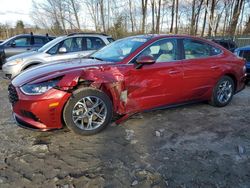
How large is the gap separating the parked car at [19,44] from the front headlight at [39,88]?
7.83m

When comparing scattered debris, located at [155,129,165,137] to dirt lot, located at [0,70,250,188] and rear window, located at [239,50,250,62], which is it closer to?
dirt lot, located at [0,70,250,188]

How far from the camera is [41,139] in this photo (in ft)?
12.2

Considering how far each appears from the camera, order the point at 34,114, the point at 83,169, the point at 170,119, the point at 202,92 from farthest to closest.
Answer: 1. the point at 202,92
2. the point at 170,119
3. the point at 34,114
4. the point at 83,169

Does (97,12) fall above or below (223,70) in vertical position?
above

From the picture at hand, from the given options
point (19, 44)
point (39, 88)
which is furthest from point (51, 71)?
point (19, 44)

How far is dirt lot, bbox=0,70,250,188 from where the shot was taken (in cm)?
269

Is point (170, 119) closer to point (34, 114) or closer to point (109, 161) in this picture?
point (109, 161)

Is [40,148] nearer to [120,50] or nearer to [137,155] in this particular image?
[137,155]

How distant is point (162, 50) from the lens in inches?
175

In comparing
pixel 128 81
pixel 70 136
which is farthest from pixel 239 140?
pixel 70 136

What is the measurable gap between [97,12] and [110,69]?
2351 cm

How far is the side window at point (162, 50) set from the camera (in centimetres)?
430

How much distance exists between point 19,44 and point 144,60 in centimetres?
911

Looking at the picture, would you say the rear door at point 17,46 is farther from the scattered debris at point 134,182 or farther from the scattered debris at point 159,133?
the scattered debris at point 134,182
